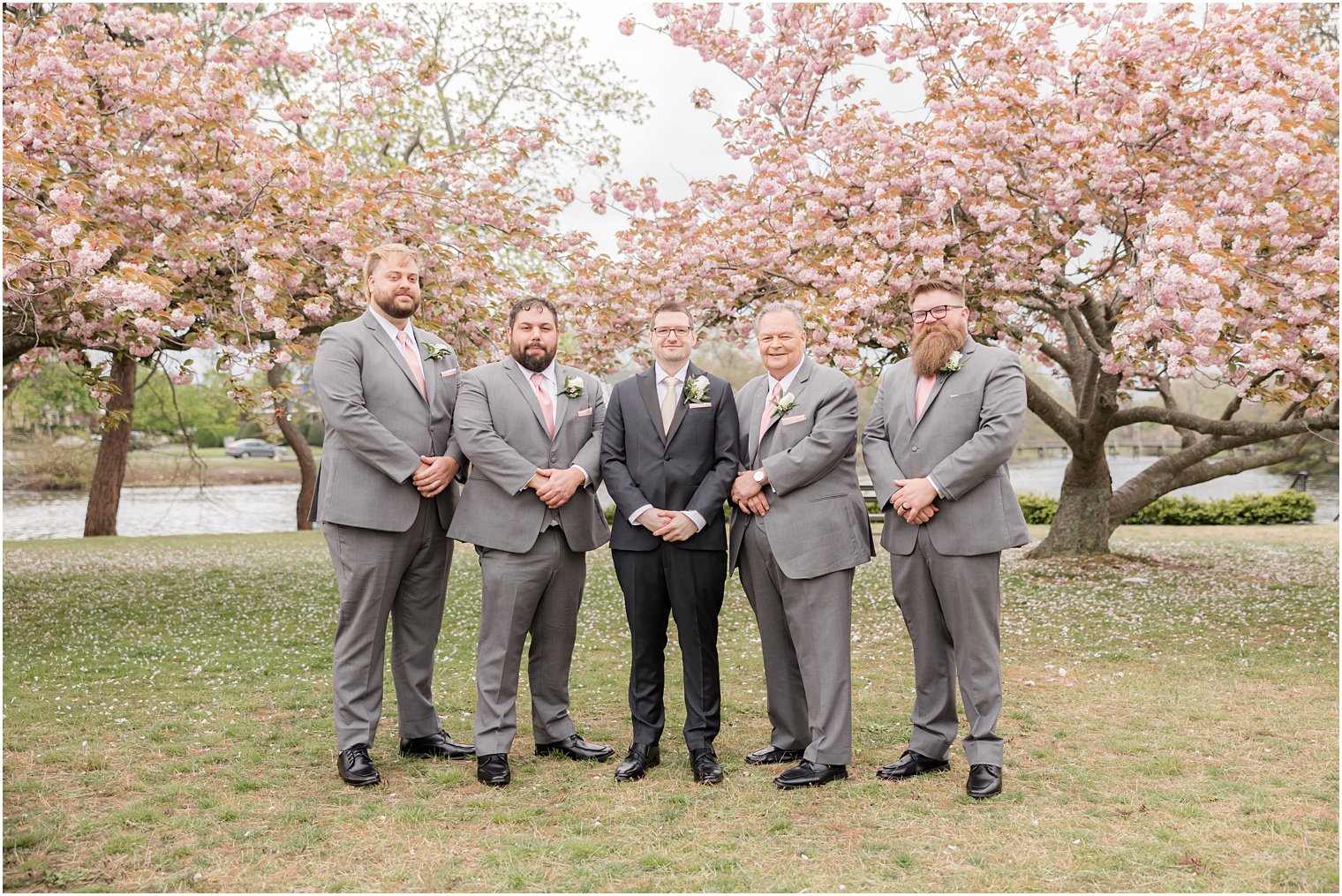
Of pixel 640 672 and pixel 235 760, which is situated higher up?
pixel 640 672

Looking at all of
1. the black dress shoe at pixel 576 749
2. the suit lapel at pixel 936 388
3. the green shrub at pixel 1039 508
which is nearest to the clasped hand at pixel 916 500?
the suit lapel at pixel 936 388

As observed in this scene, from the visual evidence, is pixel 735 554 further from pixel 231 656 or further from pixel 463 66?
pixel 463 66

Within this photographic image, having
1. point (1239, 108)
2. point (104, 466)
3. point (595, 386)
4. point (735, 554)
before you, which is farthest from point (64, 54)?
point (104, 466)

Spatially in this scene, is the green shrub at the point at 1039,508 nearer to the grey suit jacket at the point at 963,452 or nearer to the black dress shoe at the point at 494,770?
the grey suit jacket at the point at 963,452

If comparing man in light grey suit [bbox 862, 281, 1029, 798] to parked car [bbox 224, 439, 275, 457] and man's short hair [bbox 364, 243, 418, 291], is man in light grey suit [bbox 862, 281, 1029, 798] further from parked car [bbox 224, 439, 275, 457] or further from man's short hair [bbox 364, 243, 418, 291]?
parked car [bbox 224, 439, 275, 457]

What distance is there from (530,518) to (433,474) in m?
0.47

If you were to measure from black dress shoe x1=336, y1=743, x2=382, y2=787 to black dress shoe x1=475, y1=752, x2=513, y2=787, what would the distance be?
43cm

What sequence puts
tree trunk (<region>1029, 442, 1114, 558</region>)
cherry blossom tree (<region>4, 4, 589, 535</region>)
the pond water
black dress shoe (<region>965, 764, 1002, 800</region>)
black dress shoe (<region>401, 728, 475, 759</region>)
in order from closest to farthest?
black dress shoe (<region>965, 764, 1002, 800</region>), black dress shoe (<region>401, 728, 475, 759</region>), cherry blossom tree (<region>4, 4, 589, 535</region>), tree trunk (<region>1029, 442, 1114, 558</region>), the pond water

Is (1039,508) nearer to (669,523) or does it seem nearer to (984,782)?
(984,782)

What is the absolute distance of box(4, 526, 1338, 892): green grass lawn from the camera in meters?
3.23

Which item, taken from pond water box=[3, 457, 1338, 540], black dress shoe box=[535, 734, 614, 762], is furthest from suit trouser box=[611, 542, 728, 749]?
pond water box=[3, 457, 1338, 540]

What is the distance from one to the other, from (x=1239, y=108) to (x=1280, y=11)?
2234 millimetres

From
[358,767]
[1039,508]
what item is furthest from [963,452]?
[1039,508]

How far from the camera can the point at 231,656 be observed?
7.07 meters
